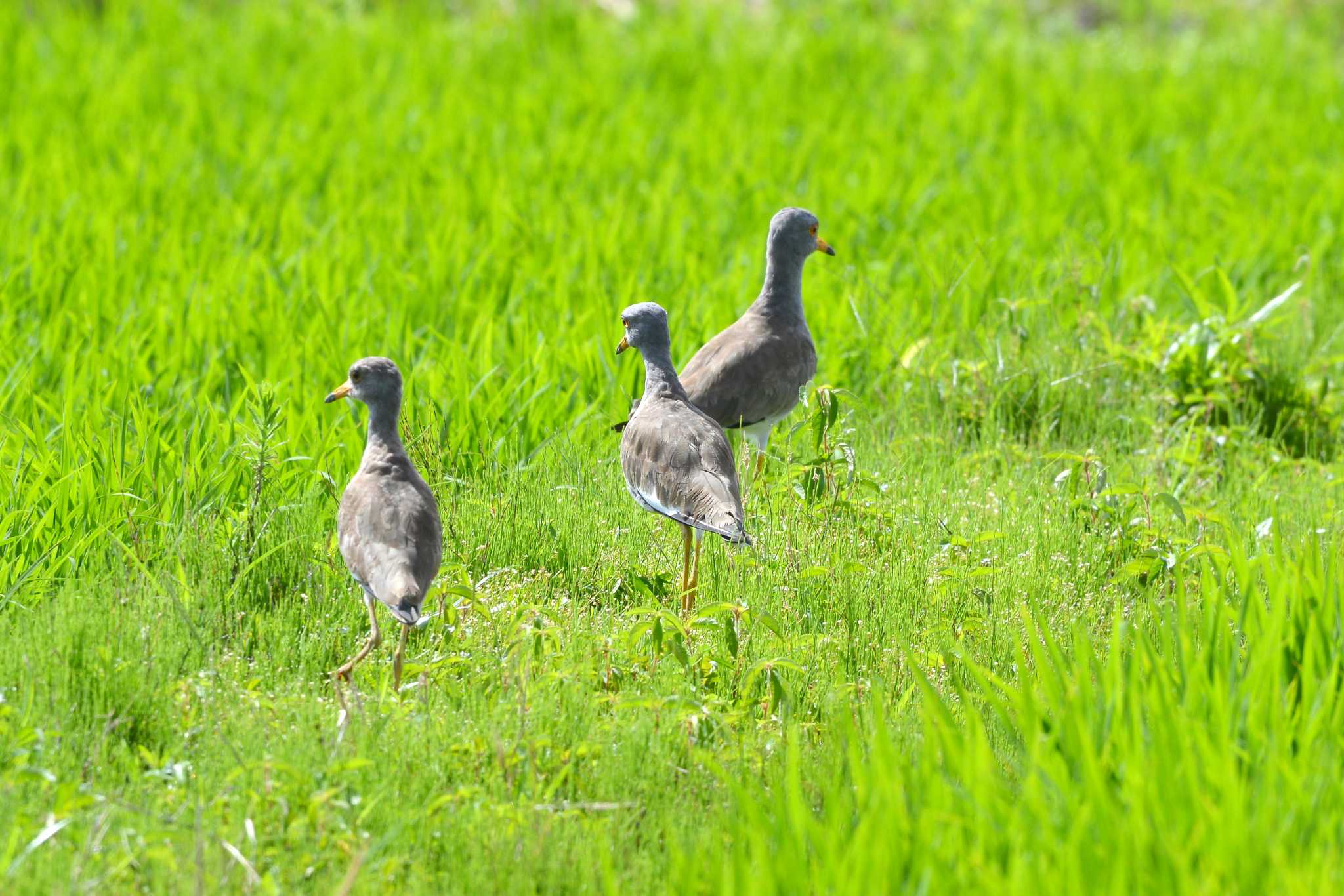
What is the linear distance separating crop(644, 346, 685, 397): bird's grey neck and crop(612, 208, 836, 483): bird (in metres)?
0.25

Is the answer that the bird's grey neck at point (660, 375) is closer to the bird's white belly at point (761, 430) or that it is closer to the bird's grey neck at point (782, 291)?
the bird's white belly at point (761, 430)

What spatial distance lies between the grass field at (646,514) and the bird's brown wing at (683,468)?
0.30 meters

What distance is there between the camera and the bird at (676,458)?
12.7 ft

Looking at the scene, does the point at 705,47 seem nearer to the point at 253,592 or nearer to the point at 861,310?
the point at 861,310

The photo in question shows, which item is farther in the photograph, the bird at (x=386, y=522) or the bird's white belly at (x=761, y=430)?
the bird's white belly at (x=761, y=430)

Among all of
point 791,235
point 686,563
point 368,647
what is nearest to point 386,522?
point 368,647

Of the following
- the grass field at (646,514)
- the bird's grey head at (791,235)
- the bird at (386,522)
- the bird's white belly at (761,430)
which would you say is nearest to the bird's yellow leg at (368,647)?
the bird at (386,522)

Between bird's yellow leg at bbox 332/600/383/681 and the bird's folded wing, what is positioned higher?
the bird's folded wing

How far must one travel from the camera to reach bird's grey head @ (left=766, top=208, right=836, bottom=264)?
5.18 metres

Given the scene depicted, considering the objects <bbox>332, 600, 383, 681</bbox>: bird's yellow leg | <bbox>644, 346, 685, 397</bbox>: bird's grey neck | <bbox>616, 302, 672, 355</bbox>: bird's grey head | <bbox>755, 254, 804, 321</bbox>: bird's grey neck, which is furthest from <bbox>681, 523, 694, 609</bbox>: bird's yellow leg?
<bbox>755, 254, 804, 321</bbox>: bird's grey neck

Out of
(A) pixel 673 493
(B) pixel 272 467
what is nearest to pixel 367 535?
(A) pixel 673 493

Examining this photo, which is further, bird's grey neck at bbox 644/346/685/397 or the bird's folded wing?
bird's grey neck at bbox 644/346/685/397

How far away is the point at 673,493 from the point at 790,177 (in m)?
5.81

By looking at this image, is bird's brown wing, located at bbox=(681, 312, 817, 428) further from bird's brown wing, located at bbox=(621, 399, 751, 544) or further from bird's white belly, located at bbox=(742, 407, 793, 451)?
bird's brown wing, located at bbox=(621, 399, 751, 544)
